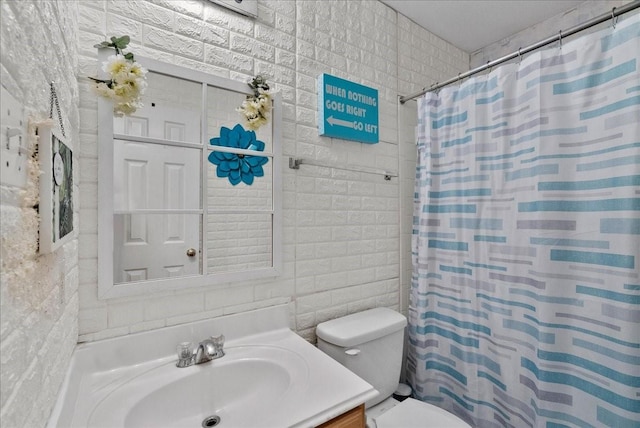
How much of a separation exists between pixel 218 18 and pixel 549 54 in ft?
4.38

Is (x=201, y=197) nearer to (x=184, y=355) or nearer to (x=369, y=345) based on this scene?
(x=184, y=355)

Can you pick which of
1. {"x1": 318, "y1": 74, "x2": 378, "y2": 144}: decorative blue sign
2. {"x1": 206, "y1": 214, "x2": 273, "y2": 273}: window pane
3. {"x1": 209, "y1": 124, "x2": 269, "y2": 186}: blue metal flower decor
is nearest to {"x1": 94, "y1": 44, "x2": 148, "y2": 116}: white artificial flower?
{"x1": 209, "y1": 124, "x2": 269, "y2": 186}: blue metal flower decor

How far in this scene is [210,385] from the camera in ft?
3.43

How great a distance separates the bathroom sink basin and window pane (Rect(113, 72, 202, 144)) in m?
0.82

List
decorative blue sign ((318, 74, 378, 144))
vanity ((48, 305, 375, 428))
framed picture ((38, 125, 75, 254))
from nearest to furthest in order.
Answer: framed picture ((38, 125, 75, 254)) < vanity ((48, 305, 375, 428)) < decorative blue sign ((318, 74, 378, 144))

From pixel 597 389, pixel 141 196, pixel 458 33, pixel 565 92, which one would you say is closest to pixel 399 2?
pixel 458 33

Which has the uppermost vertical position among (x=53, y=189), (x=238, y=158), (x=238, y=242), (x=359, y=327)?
(x=238, y=158)

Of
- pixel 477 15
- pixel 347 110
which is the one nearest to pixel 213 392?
pixel 347 110

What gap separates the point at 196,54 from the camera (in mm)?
1172

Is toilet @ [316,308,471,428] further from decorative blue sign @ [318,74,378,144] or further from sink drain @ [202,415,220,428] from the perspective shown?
decorative blue sign @ [318,74,378,144]

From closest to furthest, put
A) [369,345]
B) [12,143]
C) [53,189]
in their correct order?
[12,143], [53,189], [369,345]

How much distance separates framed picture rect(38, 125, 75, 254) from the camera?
0.54m

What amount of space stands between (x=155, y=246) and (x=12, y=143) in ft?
2.36

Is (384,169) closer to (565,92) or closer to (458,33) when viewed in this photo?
(565,92)
